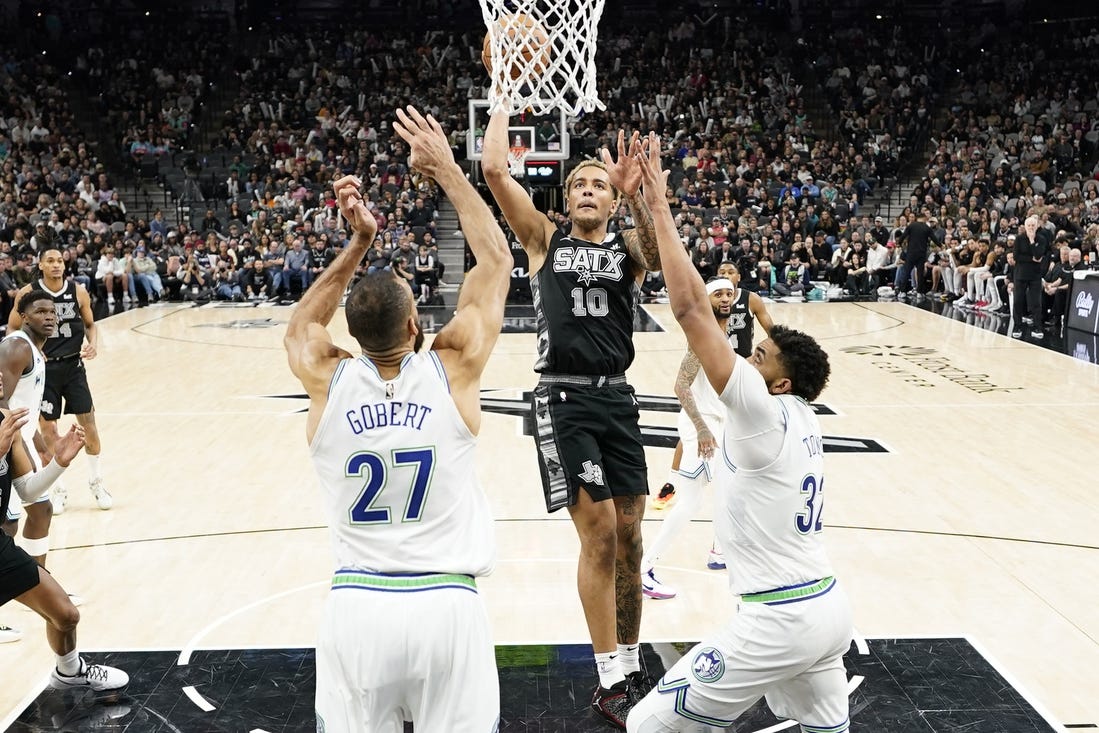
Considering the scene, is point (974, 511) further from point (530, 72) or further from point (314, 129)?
point (314, 129)

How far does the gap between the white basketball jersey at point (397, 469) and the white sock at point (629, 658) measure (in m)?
1.74

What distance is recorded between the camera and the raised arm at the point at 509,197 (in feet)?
14.6

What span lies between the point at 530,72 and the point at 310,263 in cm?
1678

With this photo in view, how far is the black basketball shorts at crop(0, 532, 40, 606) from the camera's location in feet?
14.8

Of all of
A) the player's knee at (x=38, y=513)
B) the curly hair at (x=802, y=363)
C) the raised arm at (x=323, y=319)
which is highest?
the raised arm at (x=323, y=319)

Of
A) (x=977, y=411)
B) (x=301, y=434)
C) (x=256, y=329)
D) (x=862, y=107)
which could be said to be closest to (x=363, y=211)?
(x=301, y=434)

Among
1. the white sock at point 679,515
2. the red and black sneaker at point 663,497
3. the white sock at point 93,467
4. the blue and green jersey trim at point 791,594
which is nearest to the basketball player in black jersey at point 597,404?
the blue and green jersey trim at point 791,594

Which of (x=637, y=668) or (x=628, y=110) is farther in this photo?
(x=628, y=110)

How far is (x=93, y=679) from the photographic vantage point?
193 inches

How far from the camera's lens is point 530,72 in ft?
18.9

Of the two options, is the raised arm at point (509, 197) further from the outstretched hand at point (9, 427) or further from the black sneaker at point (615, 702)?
the outstretched hand at point (9, 427)

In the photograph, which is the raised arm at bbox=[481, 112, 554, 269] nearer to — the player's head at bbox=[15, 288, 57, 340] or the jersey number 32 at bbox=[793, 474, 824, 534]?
the jersey number 32 at bbox=[793, 474, 824, 534]

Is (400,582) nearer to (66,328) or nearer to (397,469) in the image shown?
(397,469)

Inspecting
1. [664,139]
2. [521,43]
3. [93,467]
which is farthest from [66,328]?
[664,139]
